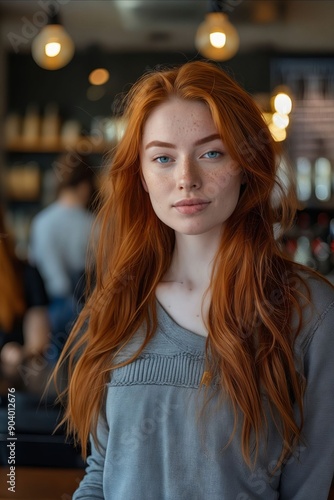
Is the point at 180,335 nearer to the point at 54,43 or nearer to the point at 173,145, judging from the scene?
the point at 173,145

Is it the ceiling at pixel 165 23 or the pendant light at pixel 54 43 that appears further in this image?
the ceiling at pixel 165 23

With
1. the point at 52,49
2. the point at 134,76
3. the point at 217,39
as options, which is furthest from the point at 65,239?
the point at 134,76

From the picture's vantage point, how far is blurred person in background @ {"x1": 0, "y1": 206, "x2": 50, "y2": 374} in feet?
7.18

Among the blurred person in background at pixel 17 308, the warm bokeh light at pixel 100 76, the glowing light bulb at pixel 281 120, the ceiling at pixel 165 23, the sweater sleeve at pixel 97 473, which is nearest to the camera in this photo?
the sweater sleeve at pixel 97 473

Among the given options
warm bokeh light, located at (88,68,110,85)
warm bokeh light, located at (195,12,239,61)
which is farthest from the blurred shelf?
warm bokeh light, located at (195,12,239,61)

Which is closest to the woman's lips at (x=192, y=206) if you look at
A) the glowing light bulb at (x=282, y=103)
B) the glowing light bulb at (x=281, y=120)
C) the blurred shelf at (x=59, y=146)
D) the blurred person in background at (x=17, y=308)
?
the blurred person in background at (x=17, y=308)

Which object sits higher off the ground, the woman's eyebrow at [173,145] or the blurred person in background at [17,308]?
the woman's eyebrow at [173,145]

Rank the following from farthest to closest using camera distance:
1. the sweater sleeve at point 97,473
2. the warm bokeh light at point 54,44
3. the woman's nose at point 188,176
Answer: the warm bokeh light at point 54,44
the sweater sleeve at point 97,473
the woman's nose at point 188,176

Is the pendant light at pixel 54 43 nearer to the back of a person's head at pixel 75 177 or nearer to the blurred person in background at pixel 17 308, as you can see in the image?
the back of a person's head at pixel 75 177

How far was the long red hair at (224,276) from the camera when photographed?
112cm

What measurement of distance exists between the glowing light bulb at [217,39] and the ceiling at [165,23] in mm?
766

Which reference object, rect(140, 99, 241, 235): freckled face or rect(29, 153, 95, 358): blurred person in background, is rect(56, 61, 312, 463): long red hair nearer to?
rect(140, 99, 241, 235): freckled face

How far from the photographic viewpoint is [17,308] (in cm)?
220

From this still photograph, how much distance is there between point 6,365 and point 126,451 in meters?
1.27
